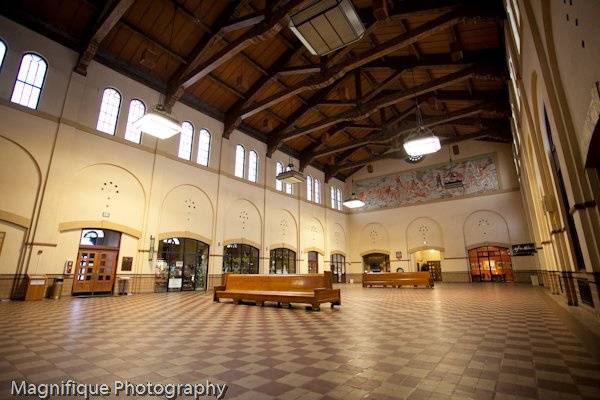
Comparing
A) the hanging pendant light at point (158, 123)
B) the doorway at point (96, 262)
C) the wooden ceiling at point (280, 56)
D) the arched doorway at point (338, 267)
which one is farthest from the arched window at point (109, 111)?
the arched doorway at point (338, 267)

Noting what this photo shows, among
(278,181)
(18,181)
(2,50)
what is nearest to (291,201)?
(278,181)

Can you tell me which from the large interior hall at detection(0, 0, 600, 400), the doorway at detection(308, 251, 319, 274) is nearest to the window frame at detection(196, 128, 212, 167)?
the large interior hall at detection(0, 0, 600, 400)

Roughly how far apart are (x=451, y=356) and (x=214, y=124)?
46.4 ft

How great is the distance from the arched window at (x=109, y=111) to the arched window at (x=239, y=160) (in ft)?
19.1

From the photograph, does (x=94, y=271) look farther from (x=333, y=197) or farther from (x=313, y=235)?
(x=333, y=197)

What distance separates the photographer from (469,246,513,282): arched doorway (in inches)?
720

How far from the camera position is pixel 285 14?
890cm

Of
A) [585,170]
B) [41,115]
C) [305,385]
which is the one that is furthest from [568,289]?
[41,115]

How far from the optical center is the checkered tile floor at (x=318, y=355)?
8.22 ft

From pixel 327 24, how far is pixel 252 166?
1226cm

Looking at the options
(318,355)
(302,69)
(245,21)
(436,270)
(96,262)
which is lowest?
(318,355)

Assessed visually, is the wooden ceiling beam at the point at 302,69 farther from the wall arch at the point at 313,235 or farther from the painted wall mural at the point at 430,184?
the painted wall mural at the point at 430,184

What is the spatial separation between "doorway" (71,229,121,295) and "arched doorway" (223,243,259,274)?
191 inches

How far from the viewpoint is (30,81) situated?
9.66m
